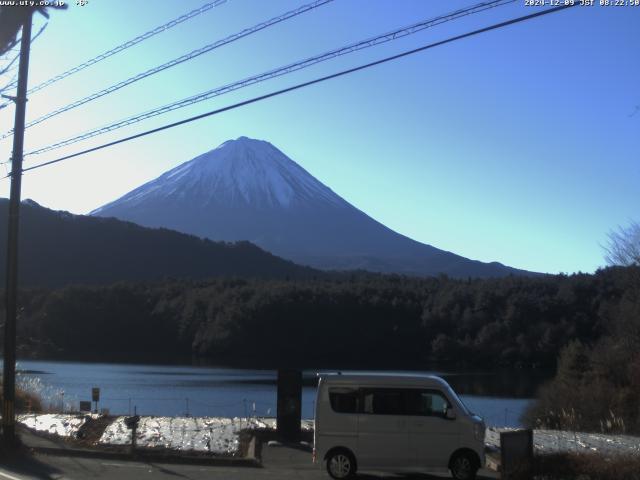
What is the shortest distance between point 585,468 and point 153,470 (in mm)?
7164

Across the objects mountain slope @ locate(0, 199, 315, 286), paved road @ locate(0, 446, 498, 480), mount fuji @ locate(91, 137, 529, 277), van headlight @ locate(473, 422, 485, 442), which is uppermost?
mount fuji @ locate(91, 137, 529, 277)

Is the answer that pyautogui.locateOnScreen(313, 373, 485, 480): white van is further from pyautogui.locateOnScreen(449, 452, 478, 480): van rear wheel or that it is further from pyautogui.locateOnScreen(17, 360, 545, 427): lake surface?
pyautogui.locateOnScreen(17, 360, 545, 427): lake surface

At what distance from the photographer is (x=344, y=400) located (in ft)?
41.9

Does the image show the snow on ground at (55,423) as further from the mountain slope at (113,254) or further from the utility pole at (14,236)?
the mountain slope at (113,254)

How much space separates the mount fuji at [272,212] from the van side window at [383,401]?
424 ft

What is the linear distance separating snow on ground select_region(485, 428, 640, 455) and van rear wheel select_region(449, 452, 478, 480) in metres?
2.57

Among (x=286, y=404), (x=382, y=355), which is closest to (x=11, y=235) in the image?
(x=286, y=404)

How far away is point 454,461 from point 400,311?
169 feet

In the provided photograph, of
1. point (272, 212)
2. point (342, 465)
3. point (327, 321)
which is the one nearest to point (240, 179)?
point (272, 212)

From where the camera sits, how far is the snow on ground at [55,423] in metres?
17.3

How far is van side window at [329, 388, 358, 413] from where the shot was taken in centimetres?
1274

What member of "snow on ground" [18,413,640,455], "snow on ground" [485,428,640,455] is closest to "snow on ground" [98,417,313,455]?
"snow on ground" [18,413,640,455]

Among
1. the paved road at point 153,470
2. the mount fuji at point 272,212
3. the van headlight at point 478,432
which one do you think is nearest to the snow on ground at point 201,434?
the paved road at point 153,470

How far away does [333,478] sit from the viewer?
41.4ft
